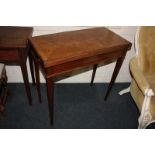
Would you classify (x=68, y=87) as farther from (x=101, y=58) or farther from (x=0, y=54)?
(x=0, y=54)

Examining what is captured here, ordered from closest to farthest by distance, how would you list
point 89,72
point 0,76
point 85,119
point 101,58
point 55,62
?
point 55,62, point 101,58, point 0,76, point 85,119, point 89,72

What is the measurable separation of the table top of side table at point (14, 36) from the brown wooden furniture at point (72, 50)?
0.26 ft

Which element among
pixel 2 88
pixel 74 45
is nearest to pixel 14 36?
pixel 74 45

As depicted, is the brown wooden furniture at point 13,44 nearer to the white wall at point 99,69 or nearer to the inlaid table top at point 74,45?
the inlaid table top at point 74,45

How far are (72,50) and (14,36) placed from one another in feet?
1.57

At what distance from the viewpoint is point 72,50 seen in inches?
50.1

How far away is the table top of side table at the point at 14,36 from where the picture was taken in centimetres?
126

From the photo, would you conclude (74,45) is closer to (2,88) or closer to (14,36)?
(14,36)

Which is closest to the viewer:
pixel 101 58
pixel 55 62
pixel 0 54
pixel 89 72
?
pixel 55 62

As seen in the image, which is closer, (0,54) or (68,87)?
(0,54)

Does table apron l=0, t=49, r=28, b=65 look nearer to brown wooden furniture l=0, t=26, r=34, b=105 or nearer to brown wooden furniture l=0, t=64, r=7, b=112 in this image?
brown wooden furniture l=0, t=26, r=34, b=105

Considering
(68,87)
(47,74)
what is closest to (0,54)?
(47,74)

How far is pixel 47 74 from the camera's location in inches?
47.1
